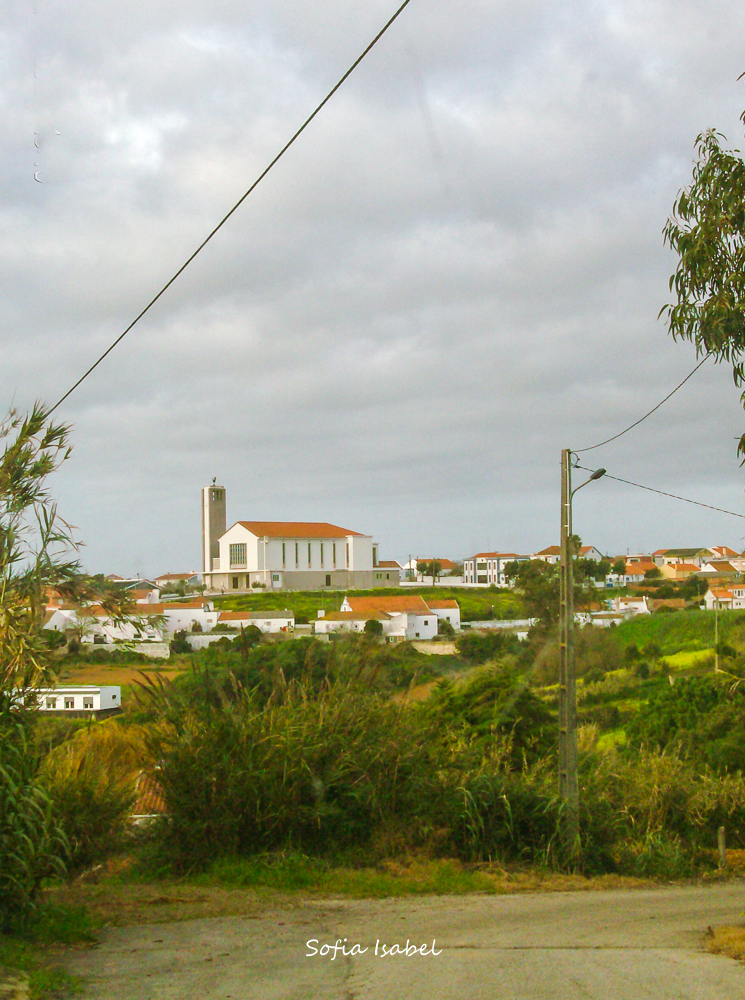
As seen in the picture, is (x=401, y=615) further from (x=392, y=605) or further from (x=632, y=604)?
(x=632, y=604)

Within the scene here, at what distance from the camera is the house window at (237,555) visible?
257 ft

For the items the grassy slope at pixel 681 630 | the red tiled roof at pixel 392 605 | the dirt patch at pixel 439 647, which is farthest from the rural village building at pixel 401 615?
the grassy slope at pixel 681 630

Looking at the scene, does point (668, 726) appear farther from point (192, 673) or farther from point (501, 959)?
point (501, 959)

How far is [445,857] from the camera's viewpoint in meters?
8.97

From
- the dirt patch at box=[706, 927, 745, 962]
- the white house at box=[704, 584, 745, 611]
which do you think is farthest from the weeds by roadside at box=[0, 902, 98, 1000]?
the white house at box=[704, 584, 745, 611]

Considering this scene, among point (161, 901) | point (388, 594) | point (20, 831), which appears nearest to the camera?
point (20, 831)

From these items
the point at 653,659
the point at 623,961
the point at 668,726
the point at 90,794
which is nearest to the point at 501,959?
the point at 623,961

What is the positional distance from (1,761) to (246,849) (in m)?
3.52

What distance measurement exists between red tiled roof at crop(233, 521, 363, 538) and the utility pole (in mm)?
68232

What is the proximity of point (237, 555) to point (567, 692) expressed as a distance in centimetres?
7034

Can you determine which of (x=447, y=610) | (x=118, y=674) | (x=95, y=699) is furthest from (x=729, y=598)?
(x=95, y=699)

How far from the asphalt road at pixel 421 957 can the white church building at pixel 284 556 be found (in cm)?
6496

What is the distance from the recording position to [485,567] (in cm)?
5856

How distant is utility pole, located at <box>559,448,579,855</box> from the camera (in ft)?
31.5
